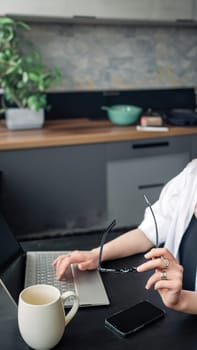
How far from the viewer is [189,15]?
3154mm

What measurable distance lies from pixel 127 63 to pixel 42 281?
2.57 meters

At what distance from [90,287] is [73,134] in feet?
5.73

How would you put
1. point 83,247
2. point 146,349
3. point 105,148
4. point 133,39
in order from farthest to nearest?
1. point 133,39
2. point 105,148
3. point 83,247
4. point 146,349

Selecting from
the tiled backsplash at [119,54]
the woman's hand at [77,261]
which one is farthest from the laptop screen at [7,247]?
the tiled backsplash at [119,54]

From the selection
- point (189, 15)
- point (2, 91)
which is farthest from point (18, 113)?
point (189, 15)

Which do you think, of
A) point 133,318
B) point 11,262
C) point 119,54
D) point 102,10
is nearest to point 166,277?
point 133,318

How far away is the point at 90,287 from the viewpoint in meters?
1.12

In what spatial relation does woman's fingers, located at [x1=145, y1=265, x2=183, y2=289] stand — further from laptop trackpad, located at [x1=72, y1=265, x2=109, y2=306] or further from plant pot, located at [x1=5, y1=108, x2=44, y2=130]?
plant pot, located at [x1=5, y1=108, x2=44, y2=130]

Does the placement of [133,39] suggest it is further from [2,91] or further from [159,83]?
[2,91]

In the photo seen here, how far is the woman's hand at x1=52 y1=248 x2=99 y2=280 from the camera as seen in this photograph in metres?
1.17

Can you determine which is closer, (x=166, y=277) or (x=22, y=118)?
(x=166, y=277)

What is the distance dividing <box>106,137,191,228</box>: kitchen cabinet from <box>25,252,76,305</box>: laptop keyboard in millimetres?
1608

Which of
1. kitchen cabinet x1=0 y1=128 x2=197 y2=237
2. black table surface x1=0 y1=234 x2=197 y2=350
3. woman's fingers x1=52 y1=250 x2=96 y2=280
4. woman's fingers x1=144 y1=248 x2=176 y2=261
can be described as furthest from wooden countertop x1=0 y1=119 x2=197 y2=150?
woman's fingers x1=144 y1=248 x2=176 y2=261

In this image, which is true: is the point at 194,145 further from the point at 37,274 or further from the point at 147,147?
the point at 37,274
